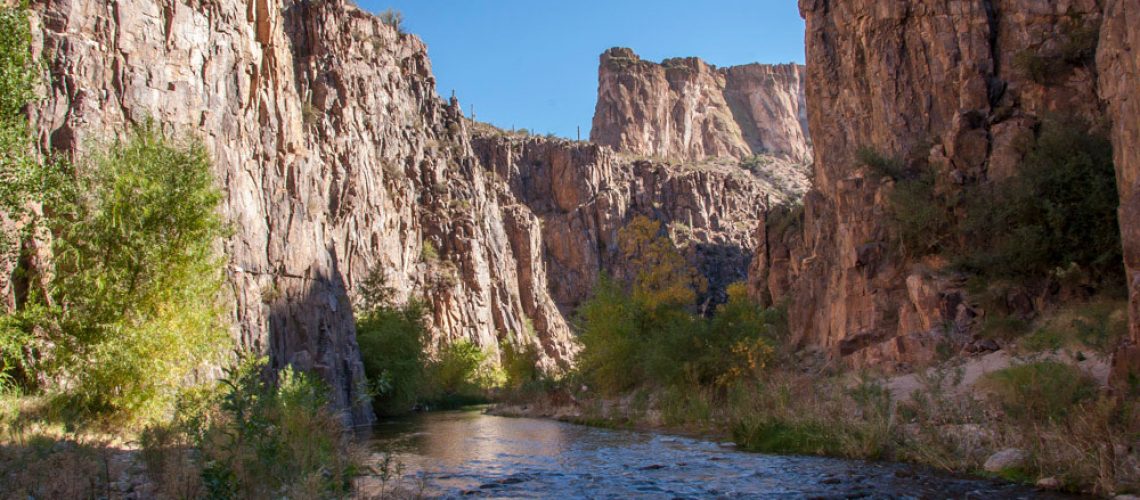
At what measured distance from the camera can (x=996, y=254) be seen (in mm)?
25953

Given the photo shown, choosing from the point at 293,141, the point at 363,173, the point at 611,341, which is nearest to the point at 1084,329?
the point at 611,341

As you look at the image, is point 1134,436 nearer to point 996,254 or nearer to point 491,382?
point 996,254

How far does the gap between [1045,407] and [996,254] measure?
13.8 meters

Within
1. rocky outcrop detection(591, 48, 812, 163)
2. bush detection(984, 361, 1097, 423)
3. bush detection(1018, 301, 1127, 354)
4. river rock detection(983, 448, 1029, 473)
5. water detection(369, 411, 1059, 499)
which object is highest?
rocky outcrop detection(591, 48, 812, 163)

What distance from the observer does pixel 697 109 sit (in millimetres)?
155375

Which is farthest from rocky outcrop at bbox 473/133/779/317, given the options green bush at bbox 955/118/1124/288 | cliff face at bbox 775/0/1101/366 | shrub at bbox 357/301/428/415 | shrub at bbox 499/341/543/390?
green bush at bbox 955/118/1124/288

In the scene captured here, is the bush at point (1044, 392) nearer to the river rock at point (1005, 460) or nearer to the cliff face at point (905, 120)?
the river rock at point (1005, 460)

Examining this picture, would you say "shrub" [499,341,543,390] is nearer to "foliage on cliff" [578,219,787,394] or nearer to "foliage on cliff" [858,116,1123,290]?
"foliage on cliff" [578,219,787,394]

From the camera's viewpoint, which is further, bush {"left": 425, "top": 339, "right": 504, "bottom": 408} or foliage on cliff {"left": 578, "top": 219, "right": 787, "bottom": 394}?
bush {"left": 425, "top": 339, "right": 504, "bottom": 408}

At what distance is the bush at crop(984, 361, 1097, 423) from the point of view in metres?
13.5

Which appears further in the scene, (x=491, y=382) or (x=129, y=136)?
(x=491, y=382)

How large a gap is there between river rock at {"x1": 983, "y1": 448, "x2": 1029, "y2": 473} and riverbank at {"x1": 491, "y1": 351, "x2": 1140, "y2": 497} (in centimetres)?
2

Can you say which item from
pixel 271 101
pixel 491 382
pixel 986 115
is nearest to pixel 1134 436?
pixel 986 115

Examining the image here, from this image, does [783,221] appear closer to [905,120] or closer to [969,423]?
[905,120]
